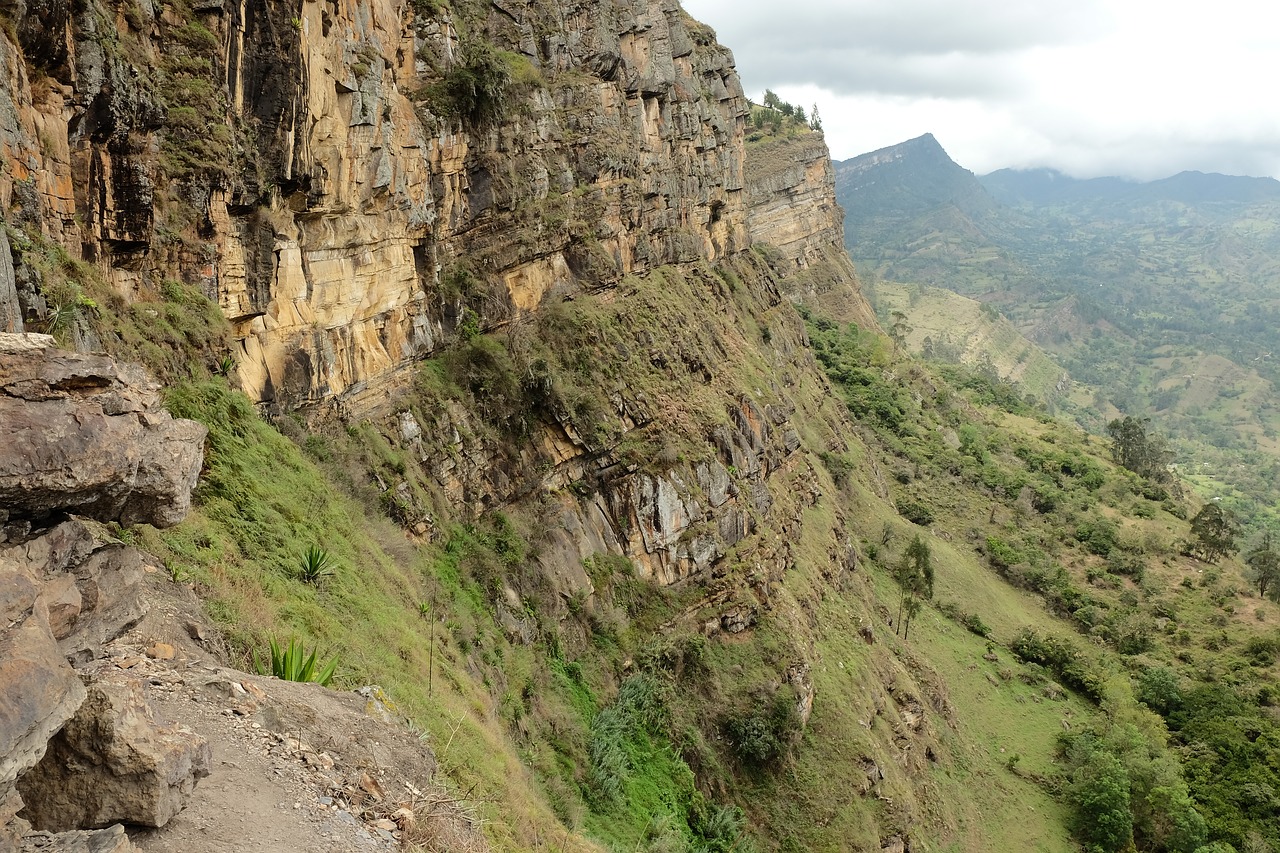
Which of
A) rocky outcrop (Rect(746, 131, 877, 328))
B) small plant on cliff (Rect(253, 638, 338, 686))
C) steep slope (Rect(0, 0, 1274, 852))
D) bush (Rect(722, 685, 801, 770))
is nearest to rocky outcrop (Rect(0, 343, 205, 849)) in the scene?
small plant on cliff (Rect(253, 638, 338, 686))

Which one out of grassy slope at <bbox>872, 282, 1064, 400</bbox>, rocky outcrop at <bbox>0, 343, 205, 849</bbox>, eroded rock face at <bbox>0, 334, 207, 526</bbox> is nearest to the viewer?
rocky outcrop at <bbox>0, 343, 205, 849</bbox>

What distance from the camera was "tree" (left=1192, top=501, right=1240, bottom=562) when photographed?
6059 centimetres

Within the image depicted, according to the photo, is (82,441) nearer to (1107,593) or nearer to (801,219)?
(1107,593)

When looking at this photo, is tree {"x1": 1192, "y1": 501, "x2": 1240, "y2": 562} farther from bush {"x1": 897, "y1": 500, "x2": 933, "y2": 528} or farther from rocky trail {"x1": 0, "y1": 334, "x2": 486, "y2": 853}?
rocky trail {"x1": 0, "y1": 334, "x2": 486, "y2": 853}

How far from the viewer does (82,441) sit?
759 cm

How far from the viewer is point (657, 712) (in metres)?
27.2

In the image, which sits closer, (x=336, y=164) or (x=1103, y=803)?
(x=336, y=164)

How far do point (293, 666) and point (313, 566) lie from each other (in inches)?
182

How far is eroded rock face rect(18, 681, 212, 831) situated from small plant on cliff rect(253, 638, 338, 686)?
4644mm

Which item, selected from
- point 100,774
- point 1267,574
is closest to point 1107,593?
point 1267,574

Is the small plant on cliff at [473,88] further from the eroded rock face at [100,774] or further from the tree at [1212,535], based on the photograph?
the tree at [1212,535]

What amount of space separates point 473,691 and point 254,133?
14954 mm

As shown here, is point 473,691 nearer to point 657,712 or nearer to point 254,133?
point 657,712

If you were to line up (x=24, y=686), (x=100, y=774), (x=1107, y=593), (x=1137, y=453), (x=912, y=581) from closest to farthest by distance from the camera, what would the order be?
(x=24, y=686) < (x=100, y=774) < (x=912, y=581) < (x=1107, y=593) < (x=1137, y=453)
